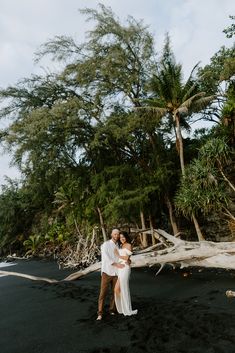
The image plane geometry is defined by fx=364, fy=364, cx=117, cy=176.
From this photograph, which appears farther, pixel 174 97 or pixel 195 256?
pixel 174 97

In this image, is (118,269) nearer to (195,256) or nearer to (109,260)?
(109,260)

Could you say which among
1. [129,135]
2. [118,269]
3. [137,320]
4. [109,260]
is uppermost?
[129,135]

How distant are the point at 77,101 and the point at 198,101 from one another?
6.44m

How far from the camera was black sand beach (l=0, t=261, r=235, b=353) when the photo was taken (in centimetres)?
642

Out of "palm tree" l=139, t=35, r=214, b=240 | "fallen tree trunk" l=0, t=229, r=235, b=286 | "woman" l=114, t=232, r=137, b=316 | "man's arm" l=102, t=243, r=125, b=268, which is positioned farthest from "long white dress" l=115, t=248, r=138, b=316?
"palm tree" l=139, t=35, r=214, b=240

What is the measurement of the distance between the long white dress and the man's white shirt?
0.18m

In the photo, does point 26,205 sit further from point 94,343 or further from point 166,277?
point 94,343

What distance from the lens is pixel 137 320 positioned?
7.82m

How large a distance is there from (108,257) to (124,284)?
0.67 m

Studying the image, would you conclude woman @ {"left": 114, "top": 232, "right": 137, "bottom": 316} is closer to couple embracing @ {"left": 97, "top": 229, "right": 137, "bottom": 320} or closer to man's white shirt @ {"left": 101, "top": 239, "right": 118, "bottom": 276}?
couple embracing @ {"left": 97, "top": 229, "right": 137, "bottom": 320}

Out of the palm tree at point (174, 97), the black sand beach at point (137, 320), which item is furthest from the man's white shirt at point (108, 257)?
the palm tree at point (174, 97)

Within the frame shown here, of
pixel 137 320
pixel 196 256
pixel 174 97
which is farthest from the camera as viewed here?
pixel 174 97

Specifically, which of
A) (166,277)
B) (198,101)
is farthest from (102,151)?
(166,277)

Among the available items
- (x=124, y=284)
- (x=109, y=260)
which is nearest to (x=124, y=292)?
(x=124, y=284)
